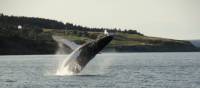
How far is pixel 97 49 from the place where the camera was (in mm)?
81562

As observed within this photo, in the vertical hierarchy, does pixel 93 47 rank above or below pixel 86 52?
above

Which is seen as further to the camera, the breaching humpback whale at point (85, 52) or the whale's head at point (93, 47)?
the breaching humpback whale at point (85, 52)

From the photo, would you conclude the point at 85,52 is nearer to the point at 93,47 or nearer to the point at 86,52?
the point at 86,52

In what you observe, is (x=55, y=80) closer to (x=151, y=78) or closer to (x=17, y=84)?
(x=17, y=84)

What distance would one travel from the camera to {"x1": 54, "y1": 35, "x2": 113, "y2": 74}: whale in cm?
7988

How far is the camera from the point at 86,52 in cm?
8256

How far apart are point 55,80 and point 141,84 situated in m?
12.1

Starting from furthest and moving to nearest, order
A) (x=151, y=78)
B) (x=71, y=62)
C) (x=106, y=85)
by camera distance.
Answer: (x=151, y=78)
(x=71, y=62)
(x=106, y=85)

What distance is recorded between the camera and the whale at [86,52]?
79875 millimetres

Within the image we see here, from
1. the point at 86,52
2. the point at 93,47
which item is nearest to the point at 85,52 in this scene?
the point at 86,52

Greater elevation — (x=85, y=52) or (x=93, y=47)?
(x=93, y=47)

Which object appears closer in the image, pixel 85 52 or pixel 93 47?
pixel 93 47

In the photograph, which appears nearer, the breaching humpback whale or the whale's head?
the whale's head

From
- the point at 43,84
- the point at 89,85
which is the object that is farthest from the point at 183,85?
the point at 43,84
